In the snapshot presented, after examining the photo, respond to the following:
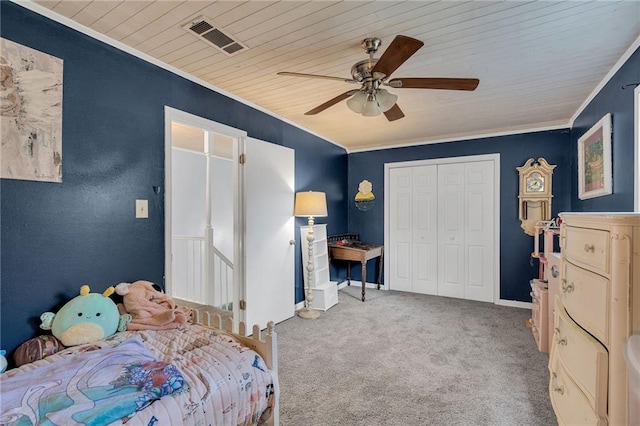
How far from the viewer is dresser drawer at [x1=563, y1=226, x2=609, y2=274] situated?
1104mm

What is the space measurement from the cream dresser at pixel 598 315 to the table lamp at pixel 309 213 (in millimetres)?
2495

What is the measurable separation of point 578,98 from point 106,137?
4.15m

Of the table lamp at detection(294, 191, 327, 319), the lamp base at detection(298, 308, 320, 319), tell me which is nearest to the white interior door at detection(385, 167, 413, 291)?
the table lamp at detection(294, 191, 327, 319)

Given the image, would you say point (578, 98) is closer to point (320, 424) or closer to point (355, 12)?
point (355, 12)

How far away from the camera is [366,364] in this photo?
246 cm

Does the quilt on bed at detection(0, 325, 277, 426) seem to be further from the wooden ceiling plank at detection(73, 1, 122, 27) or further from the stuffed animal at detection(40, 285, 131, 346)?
the wooden ceiling plank at detection(73, 1, 122, 27)

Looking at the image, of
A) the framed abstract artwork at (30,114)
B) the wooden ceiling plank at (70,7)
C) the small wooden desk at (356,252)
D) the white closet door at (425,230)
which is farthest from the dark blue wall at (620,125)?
the framed abstract artwork at (30,114)

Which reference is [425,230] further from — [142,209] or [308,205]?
[142,209]

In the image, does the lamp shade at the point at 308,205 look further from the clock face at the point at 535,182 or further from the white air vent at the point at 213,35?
the clock face at the point at 535,182

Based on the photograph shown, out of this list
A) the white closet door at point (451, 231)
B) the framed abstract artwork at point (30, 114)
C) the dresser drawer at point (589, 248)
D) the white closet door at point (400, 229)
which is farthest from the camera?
the white closet door at point (400, 229)

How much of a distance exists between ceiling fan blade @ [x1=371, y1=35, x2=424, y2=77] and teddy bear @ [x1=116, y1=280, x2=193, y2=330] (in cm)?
200

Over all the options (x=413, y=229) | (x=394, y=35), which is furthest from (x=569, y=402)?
(x=413, y=229)

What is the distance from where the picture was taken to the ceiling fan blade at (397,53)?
1.47 m

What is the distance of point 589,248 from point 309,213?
2.67 metres
